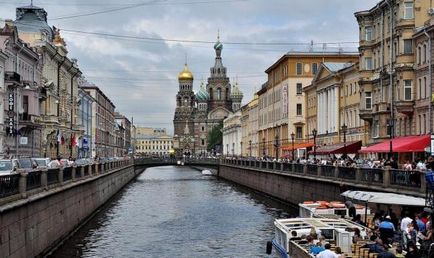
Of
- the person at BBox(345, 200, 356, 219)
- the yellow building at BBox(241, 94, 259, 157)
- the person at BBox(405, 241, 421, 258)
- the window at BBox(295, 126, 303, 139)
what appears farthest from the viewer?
the yellow building at BBox(241, 94, 259, 157)

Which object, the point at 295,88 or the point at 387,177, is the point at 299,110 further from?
the point at 387,177

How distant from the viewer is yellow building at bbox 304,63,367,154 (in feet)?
271

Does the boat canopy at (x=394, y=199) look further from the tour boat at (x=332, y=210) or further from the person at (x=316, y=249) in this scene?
the person at (x=316, y=249)

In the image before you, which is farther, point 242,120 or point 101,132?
point 242,120

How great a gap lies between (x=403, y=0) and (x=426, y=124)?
→ 10.4 meters

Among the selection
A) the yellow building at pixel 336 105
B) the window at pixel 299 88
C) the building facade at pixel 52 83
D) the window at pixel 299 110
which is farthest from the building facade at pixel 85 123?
the yellow building at pixel 336 105

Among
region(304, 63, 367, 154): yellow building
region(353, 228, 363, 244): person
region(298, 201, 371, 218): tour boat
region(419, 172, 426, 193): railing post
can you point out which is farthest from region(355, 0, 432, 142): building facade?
region(353, 228, 363, 244): person

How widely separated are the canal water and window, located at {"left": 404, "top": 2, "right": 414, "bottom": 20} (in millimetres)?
17441

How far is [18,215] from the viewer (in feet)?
91.1

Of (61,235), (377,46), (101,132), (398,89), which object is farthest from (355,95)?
(101,132)

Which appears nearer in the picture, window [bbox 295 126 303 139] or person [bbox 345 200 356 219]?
person [bbox 345 200 356 219]

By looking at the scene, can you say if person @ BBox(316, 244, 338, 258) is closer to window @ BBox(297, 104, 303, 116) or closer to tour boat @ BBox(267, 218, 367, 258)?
tour boat @ BBox(267, 218, 367, 258)

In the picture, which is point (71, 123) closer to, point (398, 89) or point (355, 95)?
point (355, 95)

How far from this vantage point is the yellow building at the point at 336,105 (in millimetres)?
82750
